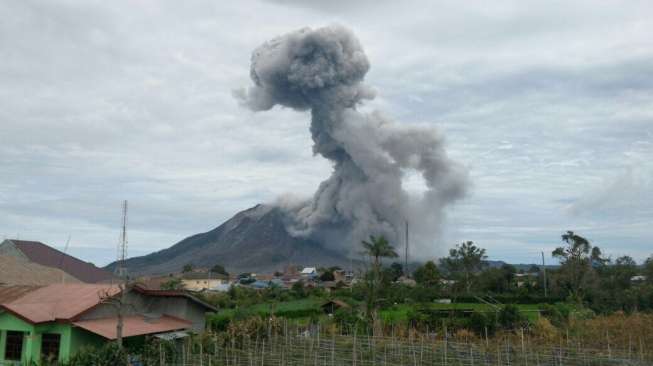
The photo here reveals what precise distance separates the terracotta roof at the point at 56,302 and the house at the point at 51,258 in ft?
93.4

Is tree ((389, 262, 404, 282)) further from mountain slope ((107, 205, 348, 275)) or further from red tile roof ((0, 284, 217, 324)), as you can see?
mountain slope ((107, 205, 348, 275))

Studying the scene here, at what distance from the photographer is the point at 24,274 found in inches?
1259

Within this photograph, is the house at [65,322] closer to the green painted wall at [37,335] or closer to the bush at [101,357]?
the green painted wall at [37,335]

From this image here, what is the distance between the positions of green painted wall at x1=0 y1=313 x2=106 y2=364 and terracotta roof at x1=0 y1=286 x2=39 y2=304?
349 cm

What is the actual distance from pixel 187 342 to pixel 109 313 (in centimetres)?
315

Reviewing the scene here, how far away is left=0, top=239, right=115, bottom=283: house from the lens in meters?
49.8

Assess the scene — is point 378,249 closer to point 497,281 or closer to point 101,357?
point 101,357

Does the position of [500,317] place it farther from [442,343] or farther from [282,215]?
[282,215]

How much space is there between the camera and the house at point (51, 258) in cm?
4981

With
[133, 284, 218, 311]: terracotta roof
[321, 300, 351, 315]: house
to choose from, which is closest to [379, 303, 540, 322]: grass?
[321, 300, 351, 315]: house

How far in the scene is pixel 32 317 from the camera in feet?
60.1

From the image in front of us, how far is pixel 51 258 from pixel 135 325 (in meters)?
37.7

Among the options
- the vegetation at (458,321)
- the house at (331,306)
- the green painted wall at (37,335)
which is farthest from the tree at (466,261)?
the green painted wall at (37,335)

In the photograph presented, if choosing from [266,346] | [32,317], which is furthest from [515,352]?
[32,317]
